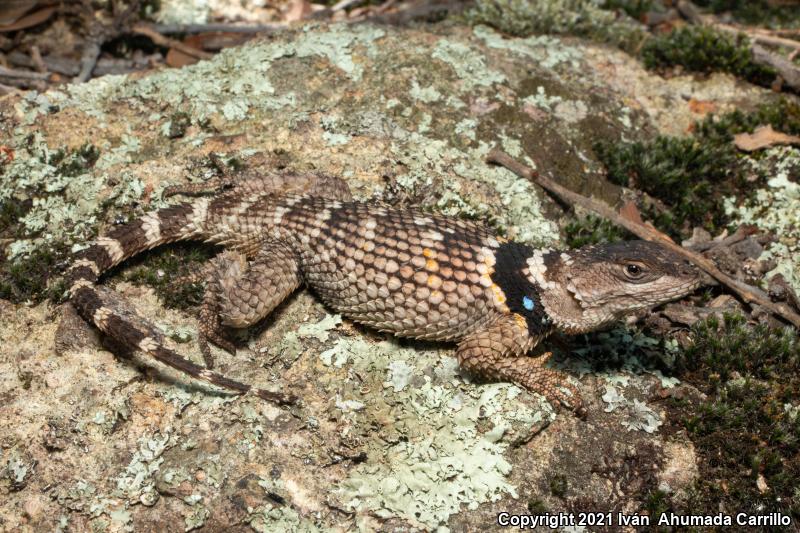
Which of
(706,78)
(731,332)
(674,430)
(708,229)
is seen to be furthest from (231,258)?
(706,78)

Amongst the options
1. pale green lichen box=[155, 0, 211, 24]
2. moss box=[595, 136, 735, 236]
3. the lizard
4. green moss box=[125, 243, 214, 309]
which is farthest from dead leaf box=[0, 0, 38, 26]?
moss box=[595, 136, 735, 236]

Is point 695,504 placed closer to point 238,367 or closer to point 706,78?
point 238,367

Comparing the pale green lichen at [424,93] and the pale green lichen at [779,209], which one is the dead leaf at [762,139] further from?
the pale green lichen at [424,93]

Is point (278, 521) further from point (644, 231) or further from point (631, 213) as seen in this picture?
point (631, 213)

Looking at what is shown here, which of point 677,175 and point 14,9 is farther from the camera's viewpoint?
point 14,9

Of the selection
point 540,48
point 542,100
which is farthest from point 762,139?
point 540,48

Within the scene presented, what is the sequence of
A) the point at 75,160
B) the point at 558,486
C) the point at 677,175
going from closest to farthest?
the point at 558,486
the point at 75,160
the point at 677,175

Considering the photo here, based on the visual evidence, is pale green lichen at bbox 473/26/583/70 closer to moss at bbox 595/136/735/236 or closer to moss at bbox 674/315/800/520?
moss at bbox 595/136/735/236

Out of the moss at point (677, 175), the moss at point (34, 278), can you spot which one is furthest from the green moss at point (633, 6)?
the moss at point (34, 278)
